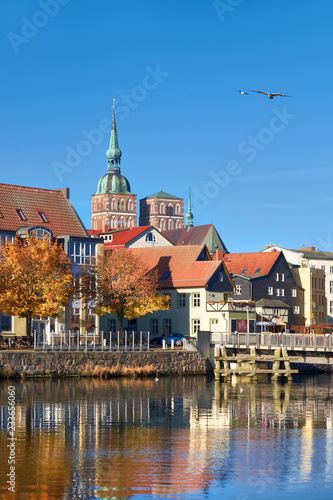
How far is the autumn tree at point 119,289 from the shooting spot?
81750mm

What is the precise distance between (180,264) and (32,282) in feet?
87.3

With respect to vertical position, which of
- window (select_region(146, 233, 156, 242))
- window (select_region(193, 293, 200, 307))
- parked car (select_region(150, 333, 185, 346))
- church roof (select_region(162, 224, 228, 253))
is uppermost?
church roof (select_region(162, 224, 228, 253))

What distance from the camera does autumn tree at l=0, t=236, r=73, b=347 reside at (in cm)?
7169

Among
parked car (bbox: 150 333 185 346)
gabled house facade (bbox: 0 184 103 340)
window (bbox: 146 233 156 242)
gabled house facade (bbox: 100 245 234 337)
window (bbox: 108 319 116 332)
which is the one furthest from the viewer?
window (bbox: 146 233 156 242)

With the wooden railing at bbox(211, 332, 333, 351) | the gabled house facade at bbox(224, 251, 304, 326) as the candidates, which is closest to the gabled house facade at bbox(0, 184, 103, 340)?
the wooden railing at bbox(211, 332, 333, 351)

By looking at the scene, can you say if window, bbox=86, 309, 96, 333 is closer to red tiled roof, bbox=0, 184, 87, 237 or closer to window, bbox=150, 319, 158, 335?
red tiled roof, bbox=0, 184, 87, 237

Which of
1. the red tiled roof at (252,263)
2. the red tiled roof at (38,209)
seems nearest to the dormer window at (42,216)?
the red tiled roof at (38,209)

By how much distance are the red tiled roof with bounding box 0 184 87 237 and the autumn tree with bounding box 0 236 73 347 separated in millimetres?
7544

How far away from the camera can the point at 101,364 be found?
71.1 metres

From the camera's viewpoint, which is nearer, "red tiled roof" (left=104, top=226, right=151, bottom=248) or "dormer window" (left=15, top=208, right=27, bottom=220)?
"dormer window" (left=15, top=208, right=27, bottom=220)

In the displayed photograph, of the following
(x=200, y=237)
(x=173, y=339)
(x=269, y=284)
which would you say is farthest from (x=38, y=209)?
(x=200, y=237)

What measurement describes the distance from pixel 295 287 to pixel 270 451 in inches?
3385

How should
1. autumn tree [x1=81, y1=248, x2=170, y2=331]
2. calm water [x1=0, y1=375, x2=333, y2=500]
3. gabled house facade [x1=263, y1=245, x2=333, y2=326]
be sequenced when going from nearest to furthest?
calm water [x1=0, y1=375, x2=333, y2=500]
autumn tree [x1=81, y1=248, x2=170, y2=331]
gabled house facade [x1=263, y1=245, x2=333, y2=326]

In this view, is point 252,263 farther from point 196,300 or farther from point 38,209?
point 38,209
